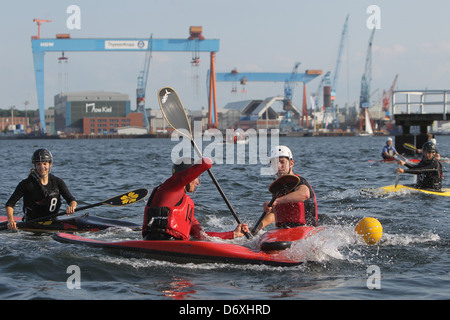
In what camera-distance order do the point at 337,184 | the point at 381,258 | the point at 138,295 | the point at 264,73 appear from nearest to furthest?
the point at 138,295 < the point at 381,258 < the point at 337,184 < the point at 264,73

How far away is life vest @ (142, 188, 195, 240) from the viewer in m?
6.91

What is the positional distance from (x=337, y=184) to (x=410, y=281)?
11.4 meters

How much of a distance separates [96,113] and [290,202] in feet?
422

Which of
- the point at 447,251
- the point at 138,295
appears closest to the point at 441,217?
the point at 447,251

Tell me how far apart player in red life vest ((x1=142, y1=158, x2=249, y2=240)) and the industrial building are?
399ft

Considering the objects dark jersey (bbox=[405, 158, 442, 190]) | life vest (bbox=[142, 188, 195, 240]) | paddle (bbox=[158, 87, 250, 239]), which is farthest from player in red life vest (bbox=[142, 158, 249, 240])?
dark jersey (bbox=[405, 158, 442, 190])

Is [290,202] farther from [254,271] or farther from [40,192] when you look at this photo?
[40,192]

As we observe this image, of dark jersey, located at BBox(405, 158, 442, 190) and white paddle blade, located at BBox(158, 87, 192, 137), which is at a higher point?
white paddle blade, located at BBox(158, 87, 192, 137)

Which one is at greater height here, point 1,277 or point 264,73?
point 264,73

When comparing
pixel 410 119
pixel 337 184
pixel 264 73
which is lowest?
pixel 337 184

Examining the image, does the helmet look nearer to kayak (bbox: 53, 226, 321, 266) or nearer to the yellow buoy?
kayak (bbox: 53, 226, 321, 266)
